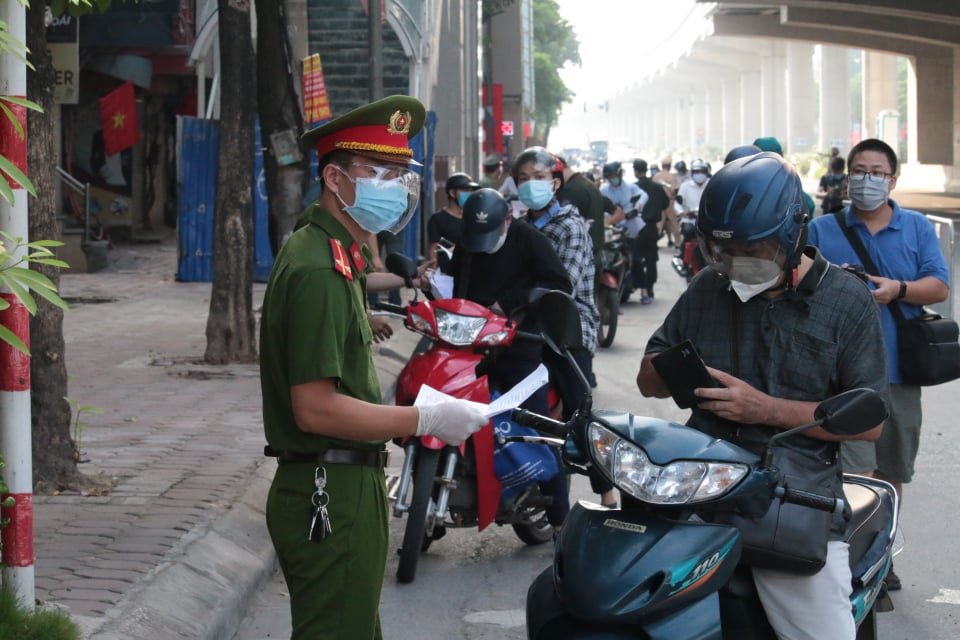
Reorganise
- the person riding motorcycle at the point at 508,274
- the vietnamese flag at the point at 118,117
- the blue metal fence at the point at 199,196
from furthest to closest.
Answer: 1. the vietnamese flag at the point at 118,117
2. the blue metal fence at the point at 199,196
3. the person riding motorcycle at the point at 508,274

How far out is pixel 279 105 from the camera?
12.5m

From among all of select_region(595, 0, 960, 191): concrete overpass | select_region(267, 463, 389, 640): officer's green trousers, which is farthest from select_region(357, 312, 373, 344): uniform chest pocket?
select_region(595, 0, 960, 191): concrete overpass

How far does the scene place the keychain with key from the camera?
3385mm

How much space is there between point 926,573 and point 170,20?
18.3 metres

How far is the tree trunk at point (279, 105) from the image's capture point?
12328 millimetres

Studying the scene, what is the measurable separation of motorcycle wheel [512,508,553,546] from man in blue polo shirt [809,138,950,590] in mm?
1639

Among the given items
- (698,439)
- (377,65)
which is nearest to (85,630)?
(698,439)

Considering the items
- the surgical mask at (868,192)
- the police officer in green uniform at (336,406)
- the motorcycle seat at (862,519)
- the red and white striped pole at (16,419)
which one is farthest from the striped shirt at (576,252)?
the police officer in green uniform at (336,406)

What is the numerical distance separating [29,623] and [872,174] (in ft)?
12.2

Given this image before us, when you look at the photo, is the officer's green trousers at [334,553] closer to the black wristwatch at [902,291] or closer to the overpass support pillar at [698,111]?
the black wristwatch at [902,291]

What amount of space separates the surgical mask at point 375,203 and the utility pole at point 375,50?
10631 mm

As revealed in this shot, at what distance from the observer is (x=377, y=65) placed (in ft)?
46.8

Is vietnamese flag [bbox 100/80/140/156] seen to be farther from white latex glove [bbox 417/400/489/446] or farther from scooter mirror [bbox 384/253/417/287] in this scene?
white latex glove [bbox 417/400/489/446]

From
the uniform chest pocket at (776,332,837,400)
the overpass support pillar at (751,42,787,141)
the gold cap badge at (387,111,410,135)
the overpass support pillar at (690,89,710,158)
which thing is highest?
the overpass support pillar at (690,89,710,158)
